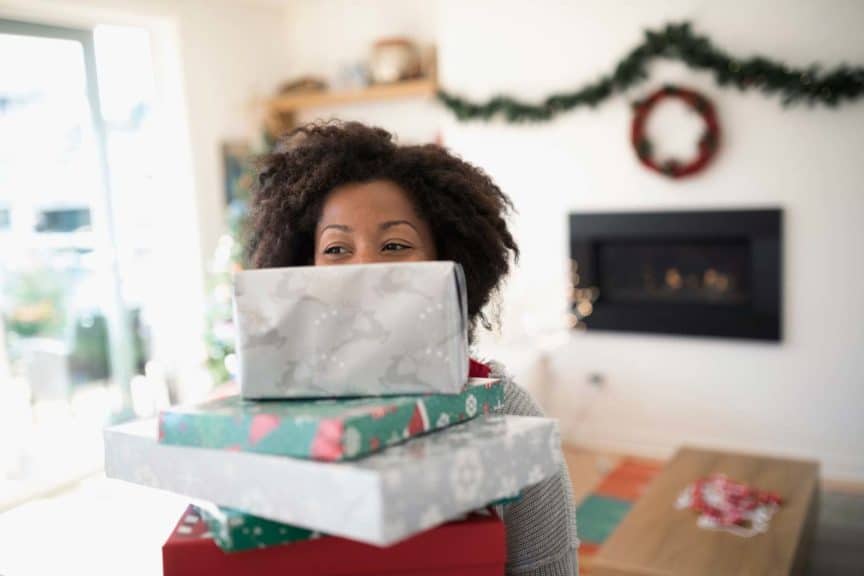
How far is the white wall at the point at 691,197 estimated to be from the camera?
367 centimetres

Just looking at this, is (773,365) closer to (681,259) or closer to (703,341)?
(703,341)

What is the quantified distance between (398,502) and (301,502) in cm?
8

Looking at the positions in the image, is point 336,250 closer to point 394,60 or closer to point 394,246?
point 394,246

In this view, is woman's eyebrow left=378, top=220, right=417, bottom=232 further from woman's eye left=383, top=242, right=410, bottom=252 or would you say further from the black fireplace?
the black fireplace

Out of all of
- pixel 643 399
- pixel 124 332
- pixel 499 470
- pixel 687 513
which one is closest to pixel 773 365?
pixel 643 399

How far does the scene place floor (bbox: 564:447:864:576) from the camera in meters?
2.93

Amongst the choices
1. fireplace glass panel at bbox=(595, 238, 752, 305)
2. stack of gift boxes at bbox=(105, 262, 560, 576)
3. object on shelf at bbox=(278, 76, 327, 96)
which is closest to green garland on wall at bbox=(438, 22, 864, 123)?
fireplace glass panel at bbox=(595, 238, 752, 305)

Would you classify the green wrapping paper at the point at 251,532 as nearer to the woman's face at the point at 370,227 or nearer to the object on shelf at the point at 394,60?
the woman's face at the point at 370,227

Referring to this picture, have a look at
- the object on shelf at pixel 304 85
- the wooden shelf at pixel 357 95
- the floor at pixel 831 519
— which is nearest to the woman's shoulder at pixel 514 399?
the floor at pixel 831 519

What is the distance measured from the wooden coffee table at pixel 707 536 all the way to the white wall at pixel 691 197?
89 cm

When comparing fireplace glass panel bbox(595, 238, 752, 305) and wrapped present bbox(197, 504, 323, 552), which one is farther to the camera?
fireplace glass panel bbox(595, 238, 752, 305)

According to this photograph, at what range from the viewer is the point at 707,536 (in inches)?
97.1

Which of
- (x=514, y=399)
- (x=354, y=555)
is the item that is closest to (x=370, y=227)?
(x=514, y=399)

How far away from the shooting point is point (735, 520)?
2539 millimetres
